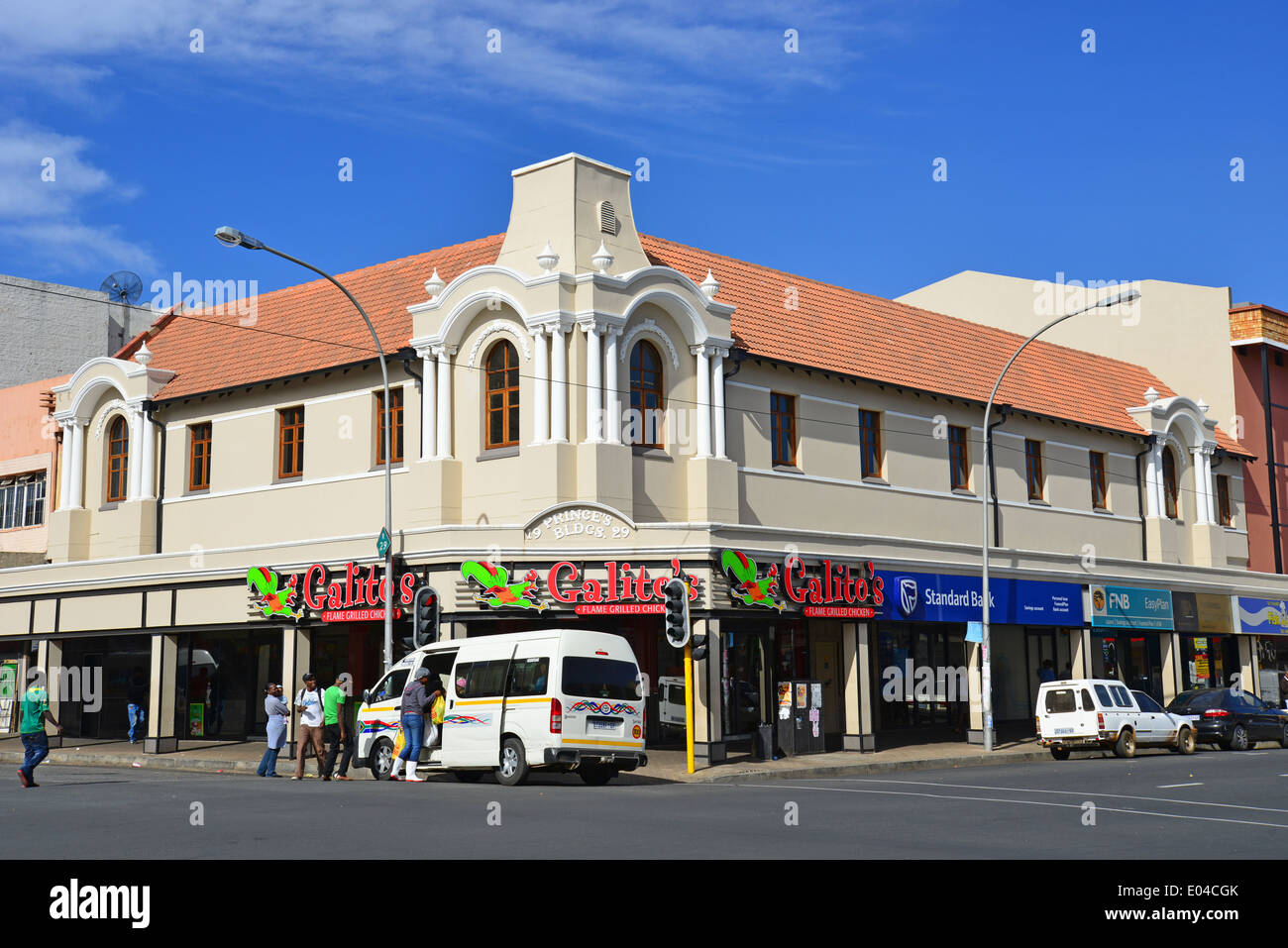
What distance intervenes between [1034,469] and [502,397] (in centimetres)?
1609

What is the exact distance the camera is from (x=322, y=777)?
72.6 feet

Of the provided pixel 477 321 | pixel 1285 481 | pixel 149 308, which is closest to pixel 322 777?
pixel 477 321

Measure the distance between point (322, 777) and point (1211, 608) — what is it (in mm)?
27902

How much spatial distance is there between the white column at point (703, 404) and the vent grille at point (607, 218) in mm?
3019

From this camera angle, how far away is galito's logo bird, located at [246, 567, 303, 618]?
2789 cm

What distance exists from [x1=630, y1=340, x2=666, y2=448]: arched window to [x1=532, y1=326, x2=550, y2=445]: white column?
6.11ft

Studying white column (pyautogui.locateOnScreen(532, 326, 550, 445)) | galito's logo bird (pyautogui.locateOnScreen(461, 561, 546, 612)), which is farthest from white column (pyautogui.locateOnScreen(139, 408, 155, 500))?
white column (pyautogui.locateOnScreen(532, 326, 550, 445))

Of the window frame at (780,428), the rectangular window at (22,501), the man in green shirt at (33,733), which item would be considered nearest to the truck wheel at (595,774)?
the man in green shirt at (33,733)

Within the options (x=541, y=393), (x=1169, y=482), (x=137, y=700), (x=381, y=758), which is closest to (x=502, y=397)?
(x=541, y=393)

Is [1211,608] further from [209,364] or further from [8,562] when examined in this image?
[8,562]

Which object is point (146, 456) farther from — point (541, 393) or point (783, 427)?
point (783, 427)

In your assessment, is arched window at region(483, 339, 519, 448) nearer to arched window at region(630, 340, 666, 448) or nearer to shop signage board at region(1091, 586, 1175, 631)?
arched window at region(630, 340, 666, 448)

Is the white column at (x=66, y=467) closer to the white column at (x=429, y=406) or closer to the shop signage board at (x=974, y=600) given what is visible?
the white column at (x=429, y=406)

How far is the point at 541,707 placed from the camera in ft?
64.2
